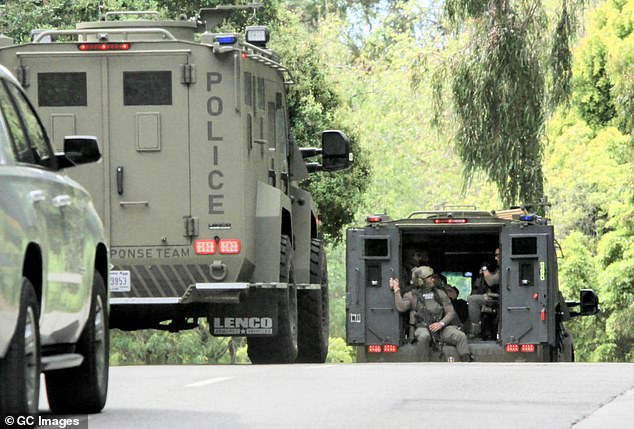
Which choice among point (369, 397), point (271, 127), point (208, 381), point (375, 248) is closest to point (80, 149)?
point (369, 397)

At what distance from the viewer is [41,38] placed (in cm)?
1883

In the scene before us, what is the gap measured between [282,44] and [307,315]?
14.3 meters

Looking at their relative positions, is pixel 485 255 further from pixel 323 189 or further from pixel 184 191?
pixel 184 191

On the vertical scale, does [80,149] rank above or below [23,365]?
above

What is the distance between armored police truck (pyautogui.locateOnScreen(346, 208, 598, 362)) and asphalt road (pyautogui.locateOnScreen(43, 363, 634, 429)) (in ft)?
24.3

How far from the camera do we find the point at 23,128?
10.1m

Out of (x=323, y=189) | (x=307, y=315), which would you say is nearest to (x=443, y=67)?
(x=323, y=189)

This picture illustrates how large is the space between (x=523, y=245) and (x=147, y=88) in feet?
26.1

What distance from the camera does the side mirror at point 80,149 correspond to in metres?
10.6

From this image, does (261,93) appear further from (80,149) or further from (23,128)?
(23,128)

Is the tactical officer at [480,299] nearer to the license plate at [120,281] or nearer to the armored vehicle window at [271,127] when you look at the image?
the armored vehicle window at [271,127]

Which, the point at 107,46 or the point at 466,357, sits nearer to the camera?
the point at 107,46

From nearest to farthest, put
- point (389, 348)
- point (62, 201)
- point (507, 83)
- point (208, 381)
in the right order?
point (62, 201)
point (208, 381)
point (389, 348)
point (507, 83)

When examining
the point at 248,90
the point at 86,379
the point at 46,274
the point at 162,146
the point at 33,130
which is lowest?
the point at 86,379
